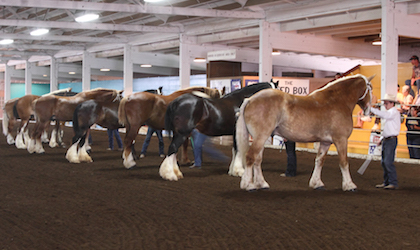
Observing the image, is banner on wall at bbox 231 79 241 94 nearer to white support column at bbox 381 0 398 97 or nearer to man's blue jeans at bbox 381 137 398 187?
white support column at bbox 381 0 398 97

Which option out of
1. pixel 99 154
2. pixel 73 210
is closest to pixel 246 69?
pixel 99 154

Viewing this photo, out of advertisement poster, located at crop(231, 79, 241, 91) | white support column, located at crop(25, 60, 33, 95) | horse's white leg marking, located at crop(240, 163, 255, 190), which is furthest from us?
white support column, located at crop(25, 60, 33, 95)

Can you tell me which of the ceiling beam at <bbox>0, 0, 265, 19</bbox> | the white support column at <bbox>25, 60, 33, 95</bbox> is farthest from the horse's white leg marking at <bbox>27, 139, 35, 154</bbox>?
the white support column at <bbox>25, 60, 33, 95</bbox>

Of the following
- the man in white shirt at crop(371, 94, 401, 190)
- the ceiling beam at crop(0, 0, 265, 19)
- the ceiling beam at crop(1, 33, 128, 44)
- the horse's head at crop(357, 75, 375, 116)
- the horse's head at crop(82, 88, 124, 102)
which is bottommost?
the man in white shirt at crop(371, 94, 401, 190)

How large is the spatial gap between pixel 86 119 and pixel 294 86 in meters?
7.17

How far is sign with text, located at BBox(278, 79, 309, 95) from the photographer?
13180 mm

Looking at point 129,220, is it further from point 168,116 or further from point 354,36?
point 354,36

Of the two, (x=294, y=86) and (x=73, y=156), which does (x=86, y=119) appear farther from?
(x=294, y=86)

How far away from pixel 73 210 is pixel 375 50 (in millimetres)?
13861

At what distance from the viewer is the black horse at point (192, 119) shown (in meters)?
6.76

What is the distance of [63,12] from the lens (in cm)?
1400

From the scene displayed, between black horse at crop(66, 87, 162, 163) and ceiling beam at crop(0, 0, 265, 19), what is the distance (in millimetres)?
3295

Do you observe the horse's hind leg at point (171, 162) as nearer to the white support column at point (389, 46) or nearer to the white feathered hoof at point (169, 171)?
the white feathered hoof at point (169, 171)

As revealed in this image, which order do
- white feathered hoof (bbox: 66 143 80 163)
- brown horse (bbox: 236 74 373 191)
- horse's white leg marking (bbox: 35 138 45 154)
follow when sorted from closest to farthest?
brown horse (bbox: 236 74 373 191) < white feathered hoof (bbox: 66 143 80 163) < horse's white leg marking (bbox: 35 138 45 154)
